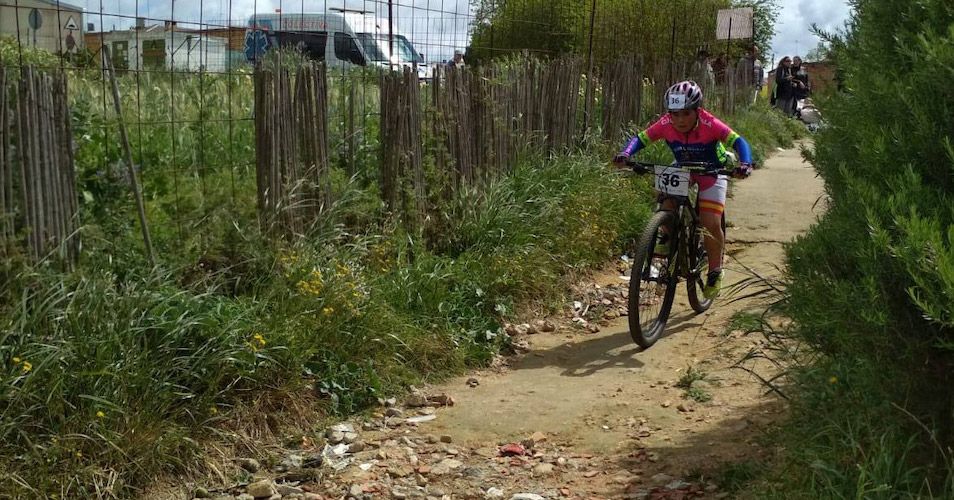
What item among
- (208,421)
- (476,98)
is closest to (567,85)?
(476,98)

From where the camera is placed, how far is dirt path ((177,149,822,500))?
13.9ft

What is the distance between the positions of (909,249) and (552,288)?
175 inches

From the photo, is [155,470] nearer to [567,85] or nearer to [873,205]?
[873,205]

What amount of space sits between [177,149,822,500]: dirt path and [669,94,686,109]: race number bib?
1506 millimetres

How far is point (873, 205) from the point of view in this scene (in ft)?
9.53

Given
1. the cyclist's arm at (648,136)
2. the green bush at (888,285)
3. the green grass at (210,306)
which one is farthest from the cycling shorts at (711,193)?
the green bush at (888,285)

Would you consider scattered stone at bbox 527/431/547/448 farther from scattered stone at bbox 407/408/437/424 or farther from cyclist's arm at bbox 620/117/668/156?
cyclist's arm at bbox 620/117/668/156

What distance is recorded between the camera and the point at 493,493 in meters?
4.15

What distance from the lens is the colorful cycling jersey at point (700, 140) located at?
6.47 m

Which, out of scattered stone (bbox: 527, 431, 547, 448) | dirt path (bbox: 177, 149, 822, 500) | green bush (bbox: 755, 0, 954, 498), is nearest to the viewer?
green bush (bbox: 755, 0, 954, 498)

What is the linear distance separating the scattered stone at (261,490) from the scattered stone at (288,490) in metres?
0.03

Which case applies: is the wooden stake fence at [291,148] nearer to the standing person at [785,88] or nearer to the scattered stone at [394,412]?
the scattered stone at [394,412]

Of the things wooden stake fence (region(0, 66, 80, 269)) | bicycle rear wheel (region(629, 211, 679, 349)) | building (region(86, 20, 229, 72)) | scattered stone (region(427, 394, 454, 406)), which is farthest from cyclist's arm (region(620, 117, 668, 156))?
wooden stake fence (region(0, 66, 80, 269))

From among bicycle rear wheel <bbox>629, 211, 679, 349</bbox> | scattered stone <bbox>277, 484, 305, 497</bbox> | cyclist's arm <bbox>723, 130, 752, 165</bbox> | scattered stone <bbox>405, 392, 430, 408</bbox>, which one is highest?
cyclist's arm <bbox>723, 130, 752, 165</bbox>
